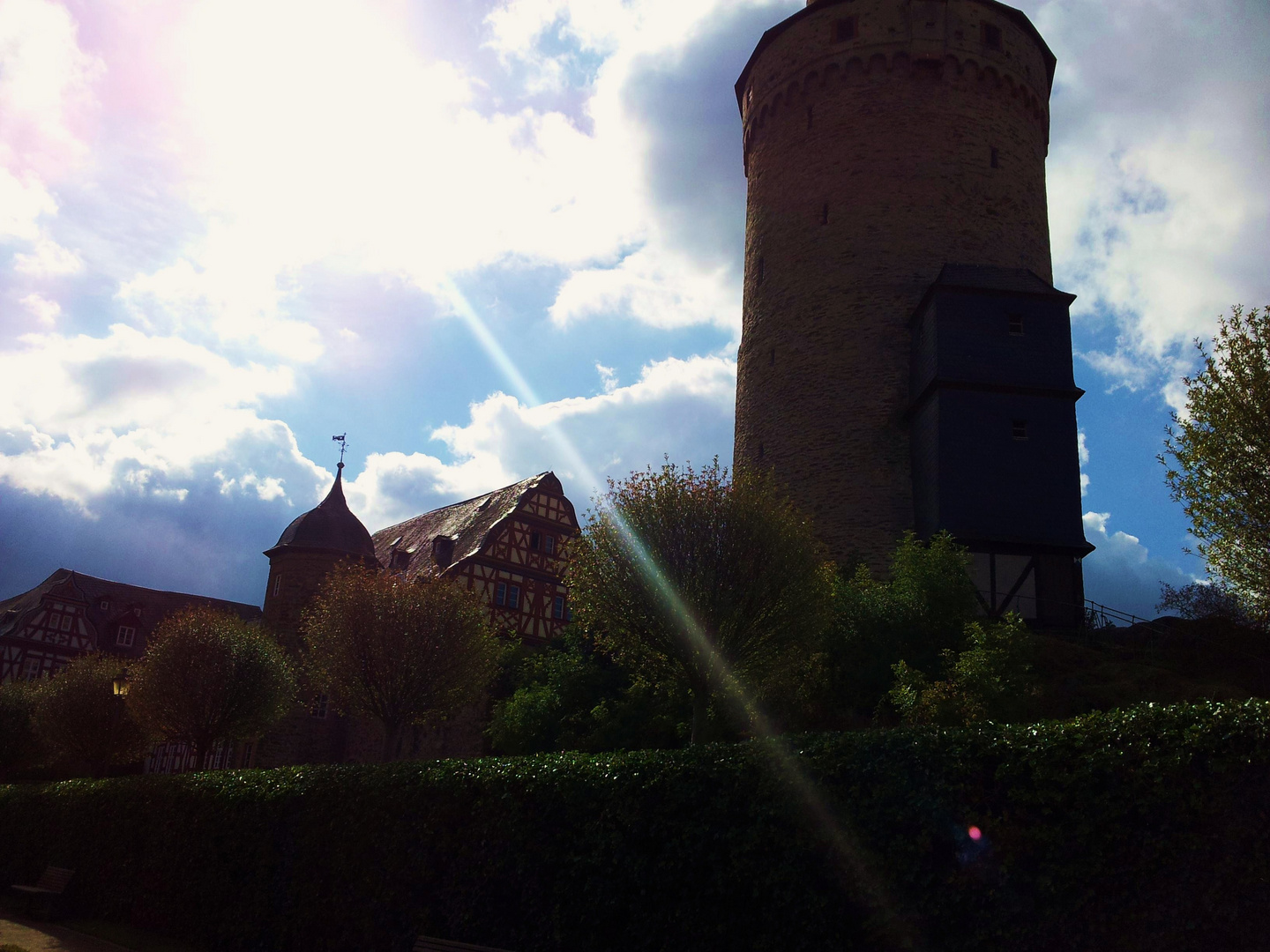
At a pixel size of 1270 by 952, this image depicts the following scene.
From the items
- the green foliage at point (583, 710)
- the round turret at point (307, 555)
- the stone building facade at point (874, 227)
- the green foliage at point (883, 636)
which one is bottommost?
the green foliage at point (583, 710)

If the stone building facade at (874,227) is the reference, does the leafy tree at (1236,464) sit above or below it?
below

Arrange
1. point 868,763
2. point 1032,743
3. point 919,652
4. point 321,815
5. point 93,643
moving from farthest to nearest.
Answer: point 93,643 → point 919,652 → point 321,815 → point 868,763 → point 1032,743

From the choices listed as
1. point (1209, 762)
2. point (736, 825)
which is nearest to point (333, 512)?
point (736, 825)

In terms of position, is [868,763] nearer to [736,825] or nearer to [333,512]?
[736,825]

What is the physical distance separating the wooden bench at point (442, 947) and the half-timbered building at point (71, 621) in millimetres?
32137

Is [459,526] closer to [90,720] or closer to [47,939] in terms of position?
[90,720]

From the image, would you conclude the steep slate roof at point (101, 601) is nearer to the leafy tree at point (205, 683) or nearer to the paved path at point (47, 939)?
the leafy tree at point (205, 683)

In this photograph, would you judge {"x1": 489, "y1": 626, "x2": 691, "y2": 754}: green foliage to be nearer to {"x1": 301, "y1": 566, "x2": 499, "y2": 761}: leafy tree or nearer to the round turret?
{"x1": 301, "y1": 566, "x2": 499, "y2": 761}: leafy tree

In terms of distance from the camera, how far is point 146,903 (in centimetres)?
1538

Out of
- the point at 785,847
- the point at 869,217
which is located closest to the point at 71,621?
the point at 869,217

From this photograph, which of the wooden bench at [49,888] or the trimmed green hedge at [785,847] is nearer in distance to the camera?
the trimmed green hedge at [785,847]

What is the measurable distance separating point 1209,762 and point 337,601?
1692cm

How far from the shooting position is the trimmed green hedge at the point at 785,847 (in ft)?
22.7

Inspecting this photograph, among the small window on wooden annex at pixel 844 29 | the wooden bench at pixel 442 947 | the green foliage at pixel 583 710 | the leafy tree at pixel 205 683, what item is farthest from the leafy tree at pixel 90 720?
the small window on wooden annex at pixel 844 29
